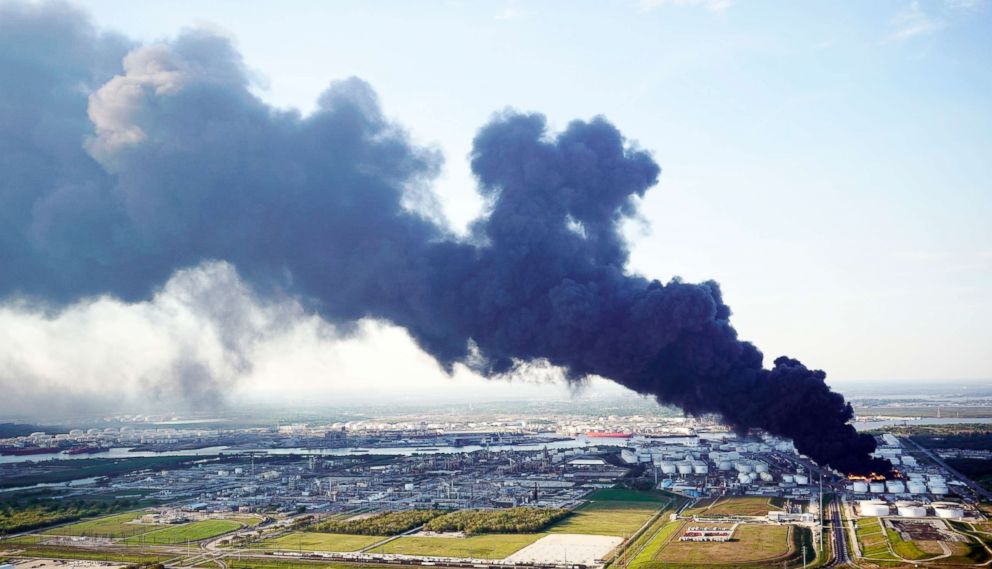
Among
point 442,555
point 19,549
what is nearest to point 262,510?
point 19,549

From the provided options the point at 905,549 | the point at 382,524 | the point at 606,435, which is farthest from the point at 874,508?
the point at 606,435

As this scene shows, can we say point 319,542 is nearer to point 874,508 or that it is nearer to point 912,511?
point 874,508

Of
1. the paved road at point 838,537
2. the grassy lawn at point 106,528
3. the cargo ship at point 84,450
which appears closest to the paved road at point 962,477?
the paved road at point 838,537

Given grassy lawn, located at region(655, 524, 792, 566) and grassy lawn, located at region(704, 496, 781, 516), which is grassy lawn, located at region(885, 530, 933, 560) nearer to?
grassy lawn, located at region(655, 524, 792, 566)

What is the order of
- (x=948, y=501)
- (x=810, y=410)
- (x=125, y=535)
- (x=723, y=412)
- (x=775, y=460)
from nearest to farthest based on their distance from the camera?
(x=810, y=410) < (x=723, y=412) < (x=125, y=535) < (x=948, y=501) < (x=775, y=460)

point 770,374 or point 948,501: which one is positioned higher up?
point 770,374

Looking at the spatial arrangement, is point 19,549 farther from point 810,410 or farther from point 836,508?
point 836,508
